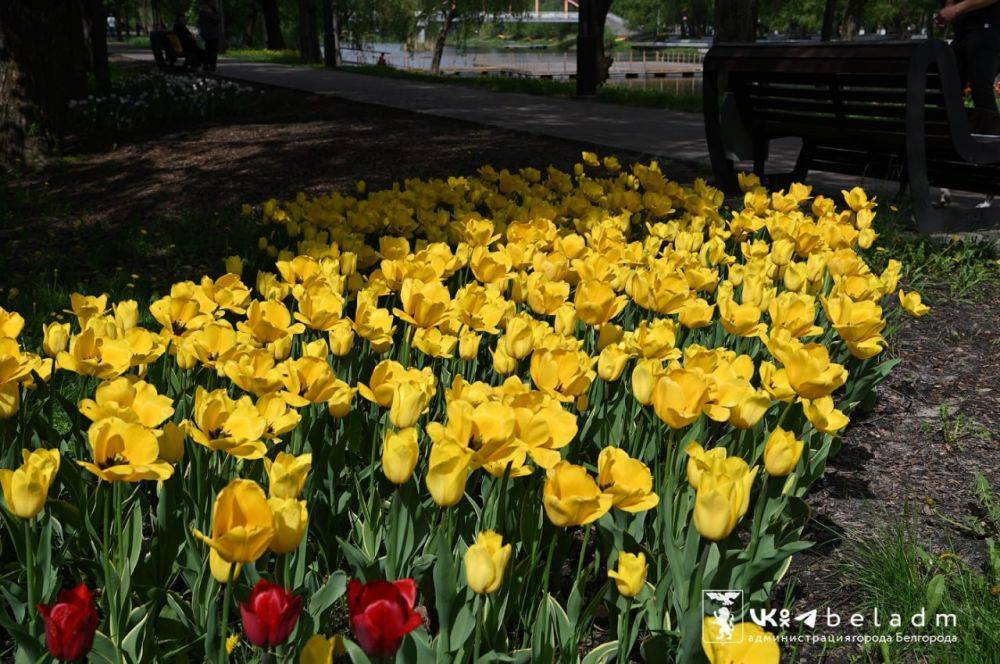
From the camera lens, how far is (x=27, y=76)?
341 inches

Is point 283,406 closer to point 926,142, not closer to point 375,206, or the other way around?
point 375,206

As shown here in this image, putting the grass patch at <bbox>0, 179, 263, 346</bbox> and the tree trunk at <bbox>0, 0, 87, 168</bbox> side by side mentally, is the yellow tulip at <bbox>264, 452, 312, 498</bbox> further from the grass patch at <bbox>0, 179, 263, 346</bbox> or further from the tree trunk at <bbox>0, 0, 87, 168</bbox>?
the tree trunk at <bbox>0, 0, 87, 168</bbox>

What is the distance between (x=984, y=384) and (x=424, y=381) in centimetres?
247

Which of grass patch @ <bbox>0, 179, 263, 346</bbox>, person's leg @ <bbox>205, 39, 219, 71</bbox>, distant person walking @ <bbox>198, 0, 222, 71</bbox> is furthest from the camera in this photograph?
distant person walking @ <bbox>198, 0, 222, 71</bbox>

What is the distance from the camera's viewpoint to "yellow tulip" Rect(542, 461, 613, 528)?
4.82ft

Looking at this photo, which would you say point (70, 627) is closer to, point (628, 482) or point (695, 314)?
point (628, 482)

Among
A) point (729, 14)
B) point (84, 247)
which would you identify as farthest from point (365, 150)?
point (729, 14)

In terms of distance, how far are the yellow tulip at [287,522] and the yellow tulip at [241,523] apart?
0.06 m

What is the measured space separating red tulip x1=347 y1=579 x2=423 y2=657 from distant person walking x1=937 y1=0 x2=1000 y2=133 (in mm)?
5997

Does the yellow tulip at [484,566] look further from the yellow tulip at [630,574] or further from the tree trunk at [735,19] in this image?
the tree trunk at [735,19]

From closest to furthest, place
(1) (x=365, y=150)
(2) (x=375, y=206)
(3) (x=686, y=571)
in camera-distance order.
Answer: (3) (x=686, y=571), (2) (x=375, y=206), (1) (x=365, y=150)

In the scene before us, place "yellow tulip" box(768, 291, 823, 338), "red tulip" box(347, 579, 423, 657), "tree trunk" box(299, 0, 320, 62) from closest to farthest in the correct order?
1. "red tulip" box(347, 579, 423, 657)
2. "yellow tulip" box(768, 291, 823, 338)
3. "tree trunk" box(299, 0, 320, 62)

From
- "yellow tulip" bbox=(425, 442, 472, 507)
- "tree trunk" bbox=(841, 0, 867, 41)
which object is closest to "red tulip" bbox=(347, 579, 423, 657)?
"yellow tulip" bbox=(425, 442, 472, 507)

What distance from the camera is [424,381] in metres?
2.01
